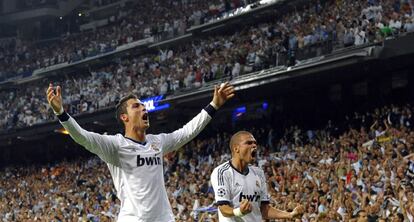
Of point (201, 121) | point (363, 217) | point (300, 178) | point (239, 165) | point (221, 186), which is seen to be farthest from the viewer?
point (300, 178)

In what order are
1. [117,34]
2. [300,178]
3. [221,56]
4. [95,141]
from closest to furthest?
[95,141] → [300,178] → [221,56] → [117,34]

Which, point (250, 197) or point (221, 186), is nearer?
point (221, 186)

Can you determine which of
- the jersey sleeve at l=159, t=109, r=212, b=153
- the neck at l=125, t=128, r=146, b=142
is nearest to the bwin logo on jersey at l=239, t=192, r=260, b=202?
the jersey sleeve at l=159, t=109, r=212, b=153

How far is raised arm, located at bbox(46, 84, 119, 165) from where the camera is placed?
552cm

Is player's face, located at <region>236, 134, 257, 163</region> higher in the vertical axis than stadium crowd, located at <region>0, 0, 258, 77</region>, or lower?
lower

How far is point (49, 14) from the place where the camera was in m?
46.0

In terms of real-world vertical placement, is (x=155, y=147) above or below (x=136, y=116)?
below

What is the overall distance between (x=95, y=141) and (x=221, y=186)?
4.90 feet

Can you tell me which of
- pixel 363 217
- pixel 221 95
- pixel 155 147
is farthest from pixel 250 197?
pixel 363 217

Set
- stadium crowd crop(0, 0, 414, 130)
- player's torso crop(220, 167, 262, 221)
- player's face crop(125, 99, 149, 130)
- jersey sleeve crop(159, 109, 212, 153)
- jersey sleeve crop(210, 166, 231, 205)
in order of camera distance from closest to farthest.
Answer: player's face crop(125, 99, 149, 130) < jersey sleeve crop(159, 109, 212, 153) < jersey sleeve crop(210, 166, 231, 205) < player's torso crop(220, 167, 262, 221) < stadium crowd crop(0, 0, 414, 130)

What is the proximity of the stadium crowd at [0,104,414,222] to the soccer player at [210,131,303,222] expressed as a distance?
5.86 m

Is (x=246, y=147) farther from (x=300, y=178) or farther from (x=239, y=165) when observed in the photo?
(x=300, y=178)

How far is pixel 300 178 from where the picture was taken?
58.4 feet

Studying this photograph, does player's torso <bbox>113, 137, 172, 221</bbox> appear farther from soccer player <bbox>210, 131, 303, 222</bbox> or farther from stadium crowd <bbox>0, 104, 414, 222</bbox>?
stadium crowd <bbox>0, 104, 414, 222</bbox>
